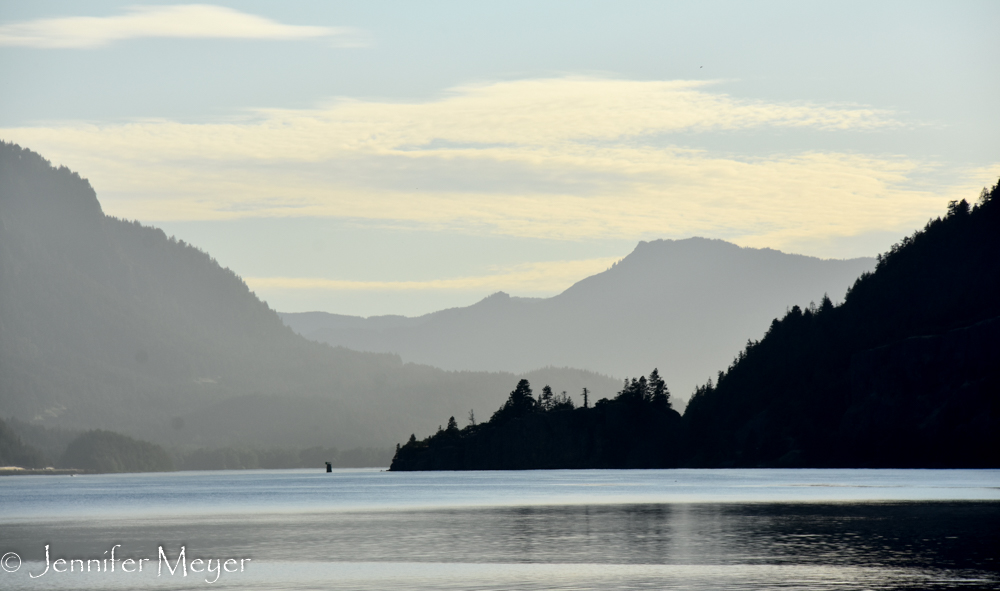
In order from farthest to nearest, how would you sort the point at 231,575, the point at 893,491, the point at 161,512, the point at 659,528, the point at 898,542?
the point at 893,491 < the point at 161,512 < the point at 659,528 < the point at 898,542 < the point at 231,575

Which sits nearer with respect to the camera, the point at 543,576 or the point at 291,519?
the point at 543,576

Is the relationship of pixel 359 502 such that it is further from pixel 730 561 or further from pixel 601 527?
pixel 730 561

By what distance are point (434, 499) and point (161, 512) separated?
→ 140 feet

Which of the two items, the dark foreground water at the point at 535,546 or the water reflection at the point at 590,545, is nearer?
the water reflection at the point at 590,545

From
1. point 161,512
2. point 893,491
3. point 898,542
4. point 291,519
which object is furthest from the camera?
point 893,491

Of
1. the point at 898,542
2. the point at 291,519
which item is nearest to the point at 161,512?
the point at 291,519

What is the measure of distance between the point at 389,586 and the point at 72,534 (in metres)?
49.0

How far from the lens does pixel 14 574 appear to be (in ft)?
214

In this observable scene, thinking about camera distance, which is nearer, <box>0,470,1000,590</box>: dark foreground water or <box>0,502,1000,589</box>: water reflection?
<box>0,502,1000,589</box>: water reflection

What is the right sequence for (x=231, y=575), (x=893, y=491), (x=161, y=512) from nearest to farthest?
(x=231, y=575) < (x=161, y=512) < (x=893, y=491)

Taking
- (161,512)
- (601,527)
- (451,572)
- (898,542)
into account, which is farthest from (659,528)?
(161,512)

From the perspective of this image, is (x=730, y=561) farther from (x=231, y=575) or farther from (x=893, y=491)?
(x=893, y=491)

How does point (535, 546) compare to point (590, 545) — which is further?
point (535, 546)

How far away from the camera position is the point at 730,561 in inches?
2680
